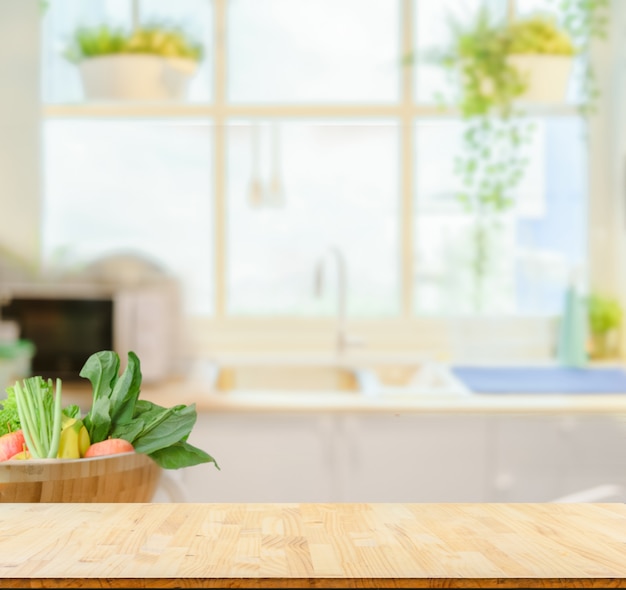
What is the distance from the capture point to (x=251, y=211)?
298 cm

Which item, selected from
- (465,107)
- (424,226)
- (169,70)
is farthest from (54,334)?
(465,107)

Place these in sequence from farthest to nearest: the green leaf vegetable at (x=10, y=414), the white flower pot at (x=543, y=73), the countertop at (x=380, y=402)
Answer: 1. the white flower pot at (x=543, y=73)
2. the countertop at (x=380, y=402)
3. the green leaf vegetable at (x=10, y=414)

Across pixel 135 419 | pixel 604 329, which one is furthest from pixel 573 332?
pixel 135 419

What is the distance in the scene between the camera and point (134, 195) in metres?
2.96

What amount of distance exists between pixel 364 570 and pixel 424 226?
6.84ft

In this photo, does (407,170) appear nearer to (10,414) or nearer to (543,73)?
(543,73)

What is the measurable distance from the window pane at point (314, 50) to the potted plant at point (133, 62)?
0.17m

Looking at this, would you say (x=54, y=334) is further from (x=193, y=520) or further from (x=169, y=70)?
Answer: (x=193, y=520)

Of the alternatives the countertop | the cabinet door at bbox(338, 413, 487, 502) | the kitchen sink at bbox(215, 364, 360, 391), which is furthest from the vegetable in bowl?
the kitchen sink at bbox(215, 364, 360, 391)

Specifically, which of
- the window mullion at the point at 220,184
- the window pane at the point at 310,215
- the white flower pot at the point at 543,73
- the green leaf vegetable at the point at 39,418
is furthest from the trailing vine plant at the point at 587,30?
the green leaf vegetable at the point at 39,418

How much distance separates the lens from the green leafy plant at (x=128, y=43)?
2801mm

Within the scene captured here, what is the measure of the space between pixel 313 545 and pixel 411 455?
4.02ft

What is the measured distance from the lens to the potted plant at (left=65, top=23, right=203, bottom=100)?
277 centimetres

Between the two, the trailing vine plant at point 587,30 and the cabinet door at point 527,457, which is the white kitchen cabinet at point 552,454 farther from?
the trailing vine plant at point 587,30
